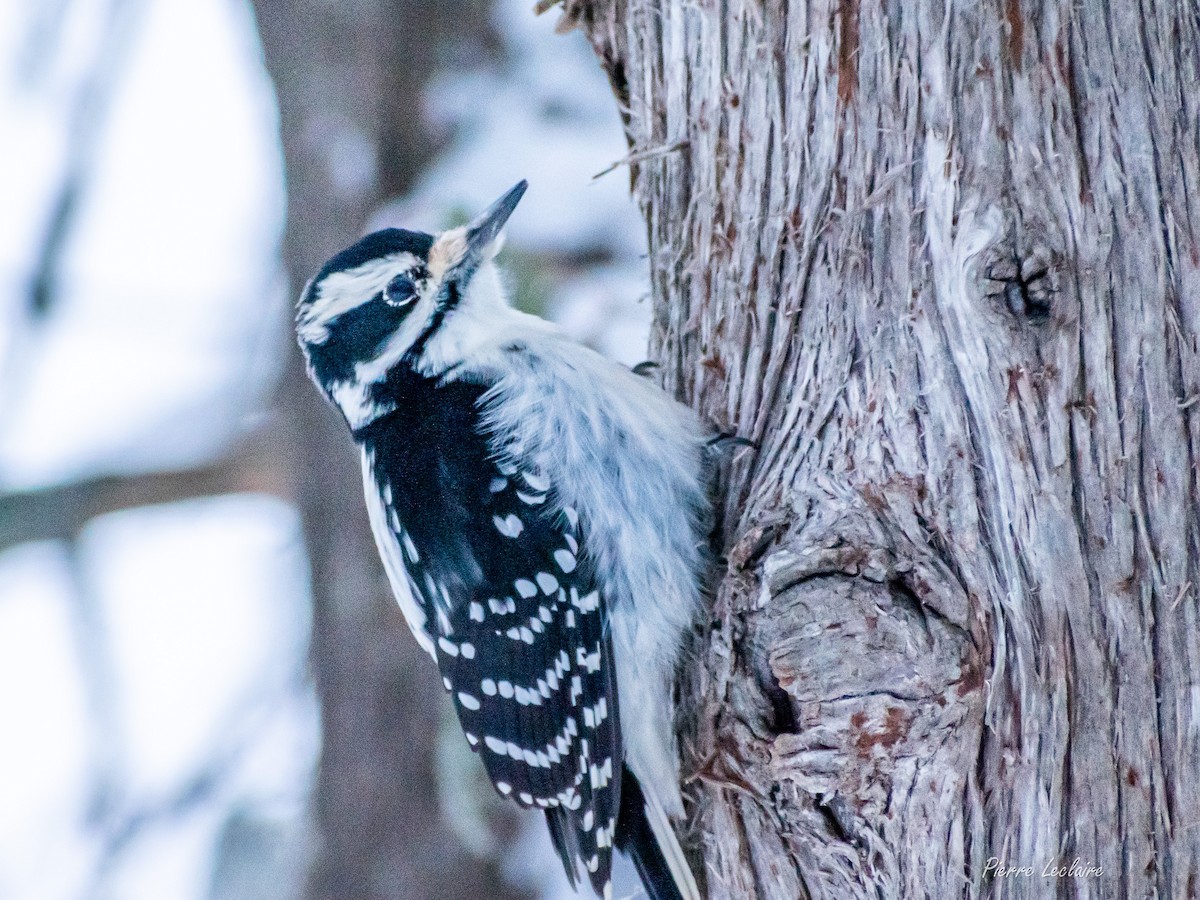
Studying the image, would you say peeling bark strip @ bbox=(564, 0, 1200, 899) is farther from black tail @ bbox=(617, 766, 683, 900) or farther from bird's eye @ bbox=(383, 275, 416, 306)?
bird's eye @ bbox=(383, 275, 416, 306)

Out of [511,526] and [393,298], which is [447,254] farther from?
[511,526]

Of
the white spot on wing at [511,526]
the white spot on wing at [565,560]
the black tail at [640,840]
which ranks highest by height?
the white spot on wing at [511,526]

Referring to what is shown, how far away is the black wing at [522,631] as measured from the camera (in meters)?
2.44

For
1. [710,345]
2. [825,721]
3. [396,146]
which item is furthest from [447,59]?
[825,721]

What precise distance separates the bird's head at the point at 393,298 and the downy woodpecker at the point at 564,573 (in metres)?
0.08

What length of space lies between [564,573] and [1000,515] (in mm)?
915

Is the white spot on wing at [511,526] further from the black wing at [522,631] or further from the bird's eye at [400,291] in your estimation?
the bird's eye at [400,291]

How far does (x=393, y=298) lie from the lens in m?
2.73

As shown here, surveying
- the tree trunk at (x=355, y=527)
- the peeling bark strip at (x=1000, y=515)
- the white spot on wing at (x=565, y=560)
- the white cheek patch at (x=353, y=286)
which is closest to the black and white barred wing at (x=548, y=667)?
the white spot on wing at (x=565, y=560)

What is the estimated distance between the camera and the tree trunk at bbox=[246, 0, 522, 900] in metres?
4.50

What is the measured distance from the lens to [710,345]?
8.01 ft

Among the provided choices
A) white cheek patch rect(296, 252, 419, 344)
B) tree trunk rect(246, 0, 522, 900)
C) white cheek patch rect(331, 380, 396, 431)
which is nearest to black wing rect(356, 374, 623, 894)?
white cheek patch rect(331, 380, 396, 431)
